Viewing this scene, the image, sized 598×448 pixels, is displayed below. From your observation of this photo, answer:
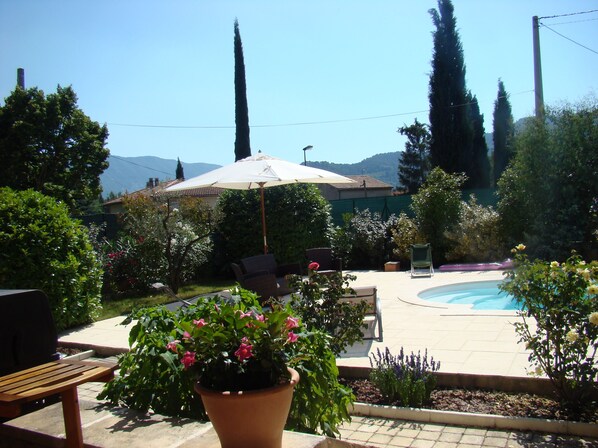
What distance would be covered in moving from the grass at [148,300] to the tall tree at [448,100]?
16233 millimetres

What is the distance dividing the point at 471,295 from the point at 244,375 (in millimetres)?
8680

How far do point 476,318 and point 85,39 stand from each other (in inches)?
337

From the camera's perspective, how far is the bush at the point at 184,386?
2.76 meters

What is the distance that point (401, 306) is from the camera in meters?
8.12

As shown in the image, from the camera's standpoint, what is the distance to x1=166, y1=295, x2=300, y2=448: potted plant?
6.54ft

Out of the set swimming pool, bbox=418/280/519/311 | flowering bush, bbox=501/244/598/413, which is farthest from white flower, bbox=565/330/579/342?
swimming pool, bbox=418/280/519/311

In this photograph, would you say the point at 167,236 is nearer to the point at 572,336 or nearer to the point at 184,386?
the point at 184,386

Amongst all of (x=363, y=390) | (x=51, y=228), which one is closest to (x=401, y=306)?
(x=363, y=390)

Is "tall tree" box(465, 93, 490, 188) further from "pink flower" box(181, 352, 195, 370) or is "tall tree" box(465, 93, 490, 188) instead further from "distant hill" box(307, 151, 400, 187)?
"distant hill" box(307, 151, 400, 187)

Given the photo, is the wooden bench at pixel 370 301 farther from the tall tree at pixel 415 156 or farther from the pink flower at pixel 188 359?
the tall tree at pixel 415 156

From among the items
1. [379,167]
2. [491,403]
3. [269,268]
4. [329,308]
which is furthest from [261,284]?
[379,167]

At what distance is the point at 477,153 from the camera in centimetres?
2677

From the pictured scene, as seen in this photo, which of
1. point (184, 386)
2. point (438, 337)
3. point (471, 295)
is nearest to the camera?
point (184, 386)

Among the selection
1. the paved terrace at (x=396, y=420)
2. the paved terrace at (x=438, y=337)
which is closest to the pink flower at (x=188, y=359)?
the paved terrace at (x=396, y=420)
